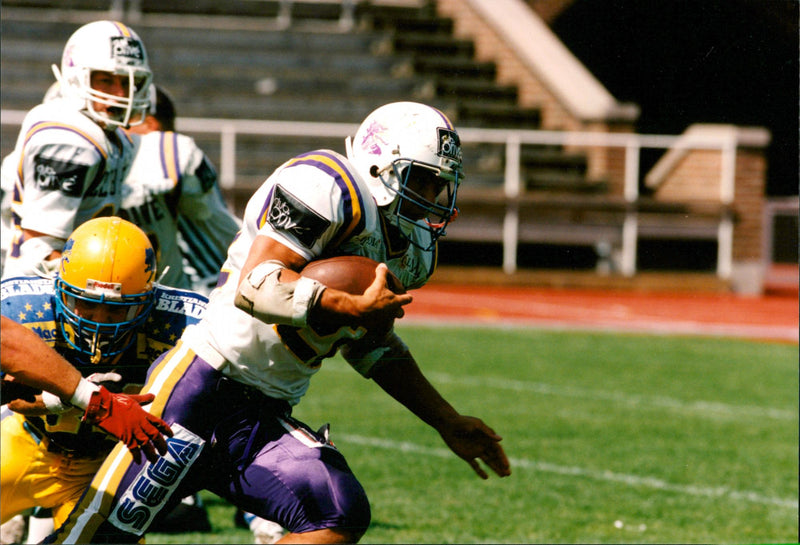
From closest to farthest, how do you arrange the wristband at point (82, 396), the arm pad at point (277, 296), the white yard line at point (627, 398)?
1. the arm pad at point (277, 296)
2. the wristband at point (82, 396)
3. the white yard line at point (627, 398)

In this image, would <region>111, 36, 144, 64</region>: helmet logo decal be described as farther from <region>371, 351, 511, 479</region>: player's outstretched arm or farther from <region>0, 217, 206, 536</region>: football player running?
<region>371, 351, 511, 479</region>: player's outstretched arm

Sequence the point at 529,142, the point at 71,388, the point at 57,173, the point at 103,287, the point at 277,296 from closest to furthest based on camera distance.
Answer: the point at 277,296
the point at 71,388
the point at 103,287
the point at 57,173
the point at 529,142

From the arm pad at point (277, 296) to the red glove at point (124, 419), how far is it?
A: 18.0 inches

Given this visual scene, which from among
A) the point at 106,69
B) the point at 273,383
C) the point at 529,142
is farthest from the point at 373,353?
the point at 529,142

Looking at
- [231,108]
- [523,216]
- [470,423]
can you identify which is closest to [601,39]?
[470,423]

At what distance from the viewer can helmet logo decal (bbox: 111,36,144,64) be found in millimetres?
4660

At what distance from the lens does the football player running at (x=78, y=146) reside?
4.27 m

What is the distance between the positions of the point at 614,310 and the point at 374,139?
34.9 feet

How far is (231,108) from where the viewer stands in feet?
54.5

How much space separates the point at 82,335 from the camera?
11.9 feet

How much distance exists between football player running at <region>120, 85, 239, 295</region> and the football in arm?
201 centimetres

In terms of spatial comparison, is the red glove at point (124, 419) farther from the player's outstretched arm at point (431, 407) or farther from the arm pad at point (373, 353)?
the player's outstretched arm at point (431, 407)

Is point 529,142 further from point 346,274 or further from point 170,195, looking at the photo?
point 346,274

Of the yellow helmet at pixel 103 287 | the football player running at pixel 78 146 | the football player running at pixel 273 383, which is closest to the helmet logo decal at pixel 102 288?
the yellow helmet at pixel 103 287
